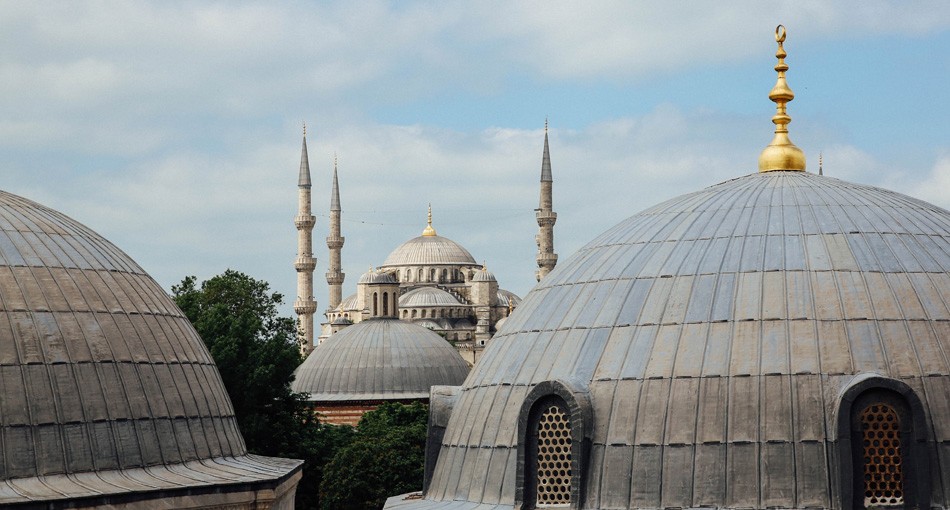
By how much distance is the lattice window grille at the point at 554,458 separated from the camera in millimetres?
17453

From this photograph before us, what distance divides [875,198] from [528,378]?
5.28 m

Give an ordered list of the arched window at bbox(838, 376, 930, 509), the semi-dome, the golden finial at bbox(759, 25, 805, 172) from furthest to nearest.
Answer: the golden finial at bbox(759, 25, 805, 172) < the semi-dome < the arched window at bbox(838, 376, 930, 509)

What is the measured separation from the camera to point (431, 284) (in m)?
124

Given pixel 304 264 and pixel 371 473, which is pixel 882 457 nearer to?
pixel 371 473

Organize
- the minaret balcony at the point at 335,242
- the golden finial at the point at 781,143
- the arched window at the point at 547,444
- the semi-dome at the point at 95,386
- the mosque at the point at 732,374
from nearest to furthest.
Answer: the mosque at the point at 732,374 → the semi-dome at the point at 95,386 → the arched window at the point at 547,444 → the golden finial at the point at 781,143 → the minaret balcony at the point at 335,242

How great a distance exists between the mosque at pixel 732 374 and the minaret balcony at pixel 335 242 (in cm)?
9869

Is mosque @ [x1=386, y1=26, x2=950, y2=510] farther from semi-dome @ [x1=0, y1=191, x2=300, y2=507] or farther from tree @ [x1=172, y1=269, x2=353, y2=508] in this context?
tree @ [x1=172, y1=269, x2=353, y2=508]

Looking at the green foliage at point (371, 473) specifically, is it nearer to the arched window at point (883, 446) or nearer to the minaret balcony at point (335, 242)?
the arched window at point (883, 446)

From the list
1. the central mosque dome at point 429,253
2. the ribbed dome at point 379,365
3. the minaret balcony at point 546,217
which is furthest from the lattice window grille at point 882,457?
the central mosque dome at point 429,253

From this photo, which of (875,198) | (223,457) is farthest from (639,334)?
(223,457)

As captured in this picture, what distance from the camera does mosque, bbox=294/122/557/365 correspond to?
104938mm

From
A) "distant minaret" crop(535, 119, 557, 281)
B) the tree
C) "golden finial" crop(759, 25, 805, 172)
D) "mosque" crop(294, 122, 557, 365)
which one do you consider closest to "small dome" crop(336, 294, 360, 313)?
"mosque" crop(294, 122, 557, 365)

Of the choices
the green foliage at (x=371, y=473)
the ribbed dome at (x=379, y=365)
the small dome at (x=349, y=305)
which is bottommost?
the green foliage at (x=371, y=473)

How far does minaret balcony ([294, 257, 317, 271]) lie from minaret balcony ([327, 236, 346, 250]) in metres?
12.2
